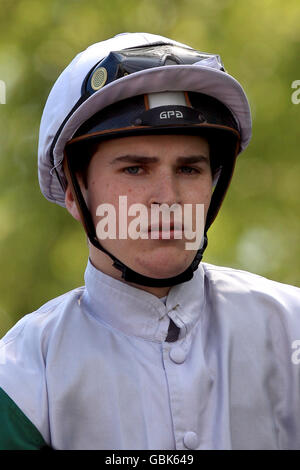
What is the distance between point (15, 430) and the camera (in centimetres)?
234

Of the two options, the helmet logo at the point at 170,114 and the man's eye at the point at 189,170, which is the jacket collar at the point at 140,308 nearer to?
the man's eye at the point at 189,170

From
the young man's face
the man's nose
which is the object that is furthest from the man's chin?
the man's nose

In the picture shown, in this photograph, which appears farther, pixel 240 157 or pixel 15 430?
pixel 240 157

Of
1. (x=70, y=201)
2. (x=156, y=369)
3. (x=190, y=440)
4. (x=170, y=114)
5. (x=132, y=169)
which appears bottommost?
(x=190, y=440)

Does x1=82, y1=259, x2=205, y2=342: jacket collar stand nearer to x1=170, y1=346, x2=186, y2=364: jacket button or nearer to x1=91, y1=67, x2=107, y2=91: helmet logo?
x1=170, y1=346, x2=186, y2=364: jacket button

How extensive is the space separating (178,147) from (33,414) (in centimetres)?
90

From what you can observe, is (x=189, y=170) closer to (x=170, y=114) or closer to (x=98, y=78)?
(x=170, y=114)

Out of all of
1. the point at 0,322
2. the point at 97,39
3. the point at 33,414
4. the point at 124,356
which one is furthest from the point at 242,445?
the point at 97,39

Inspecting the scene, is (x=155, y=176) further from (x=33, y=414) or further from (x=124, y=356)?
(x=33, y=414)

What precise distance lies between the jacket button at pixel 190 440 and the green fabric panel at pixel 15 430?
0.42m

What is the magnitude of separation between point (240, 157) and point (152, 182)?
419 centimetres

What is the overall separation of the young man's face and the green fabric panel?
21.7 inches

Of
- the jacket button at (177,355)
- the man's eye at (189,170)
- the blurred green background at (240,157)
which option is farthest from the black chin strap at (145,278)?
the blurred green background at (240,157)

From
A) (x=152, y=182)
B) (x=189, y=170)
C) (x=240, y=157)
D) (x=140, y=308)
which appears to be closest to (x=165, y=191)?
(x=152, y=182)
